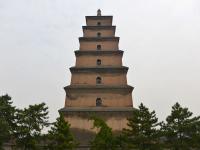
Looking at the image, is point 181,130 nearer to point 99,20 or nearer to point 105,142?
point 105,142

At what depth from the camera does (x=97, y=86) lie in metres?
27.2

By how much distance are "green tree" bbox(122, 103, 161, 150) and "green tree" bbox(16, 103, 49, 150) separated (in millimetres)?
4481

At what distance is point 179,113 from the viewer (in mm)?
20688

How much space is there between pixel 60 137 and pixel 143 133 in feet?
A: 14.0

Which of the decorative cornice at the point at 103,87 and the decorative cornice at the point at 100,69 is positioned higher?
the decorative cornice at the point at 100,69

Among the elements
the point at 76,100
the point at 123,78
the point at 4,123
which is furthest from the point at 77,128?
the point at 4,123

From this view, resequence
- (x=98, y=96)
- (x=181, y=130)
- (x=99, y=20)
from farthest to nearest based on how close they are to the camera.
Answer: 1. (x=99, y=20)
2. (x=98, y=96)
3. (x=181, y=130)

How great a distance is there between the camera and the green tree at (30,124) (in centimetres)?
2033

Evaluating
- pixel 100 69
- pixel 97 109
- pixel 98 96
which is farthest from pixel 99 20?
pixel 97 109

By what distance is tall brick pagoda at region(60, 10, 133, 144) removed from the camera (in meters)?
26.0

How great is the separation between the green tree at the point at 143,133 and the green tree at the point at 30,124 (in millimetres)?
4481

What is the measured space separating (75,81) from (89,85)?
113 centimetres

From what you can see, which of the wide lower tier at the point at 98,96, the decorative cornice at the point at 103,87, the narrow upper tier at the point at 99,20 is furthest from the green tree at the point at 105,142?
the narrow upper tier at the point at 99,20

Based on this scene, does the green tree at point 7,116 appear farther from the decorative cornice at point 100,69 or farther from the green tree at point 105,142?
the decorative cornice at point 100,69
